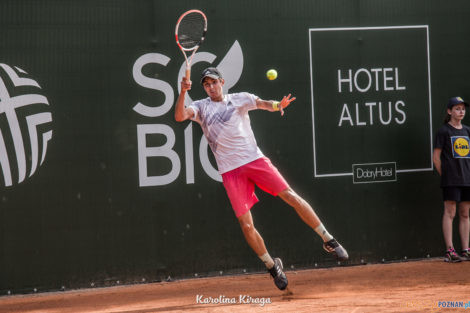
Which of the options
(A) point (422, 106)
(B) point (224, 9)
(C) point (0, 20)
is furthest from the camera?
(A) point (422, 106)

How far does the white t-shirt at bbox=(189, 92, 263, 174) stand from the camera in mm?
5492

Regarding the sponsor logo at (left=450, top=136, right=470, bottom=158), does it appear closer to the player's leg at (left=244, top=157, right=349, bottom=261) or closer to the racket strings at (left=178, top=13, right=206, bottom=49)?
the player's leg at (left=244, top=157, right=349, bottom=261)

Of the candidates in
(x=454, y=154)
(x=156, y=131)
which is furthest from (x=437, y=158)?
(x=156, y=131)

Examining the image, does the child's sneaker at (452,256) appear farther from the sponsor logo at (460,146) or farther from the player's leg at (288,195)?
the player's leg at (288,195)

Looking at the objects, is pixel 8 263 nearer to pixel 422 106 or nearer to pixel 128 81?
pixel 128 81

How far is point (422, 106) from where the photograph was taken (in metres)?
6.86

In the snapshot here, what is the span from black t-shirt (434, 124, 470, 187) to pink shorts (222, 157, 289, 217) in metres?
2.09

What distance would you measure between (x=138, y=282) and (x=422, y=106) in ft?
11.1

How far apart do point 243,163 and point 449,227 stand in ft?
8.36

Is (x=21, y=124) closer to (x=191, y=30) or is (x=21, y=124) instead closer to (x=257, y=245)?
(x=191, y=30)

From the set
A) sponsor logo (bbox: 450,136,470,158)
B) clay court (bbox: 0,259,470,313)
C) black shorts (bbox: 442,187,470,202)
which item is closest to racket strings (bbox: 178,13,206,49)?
clay court (bbox: 0,259,470,313)

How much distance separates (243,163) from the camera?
547cm

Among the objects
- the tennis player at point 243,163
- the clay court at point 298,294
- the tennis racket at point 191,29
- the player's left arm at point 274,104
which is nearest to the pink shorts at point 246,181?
the tennis player at point 243,163

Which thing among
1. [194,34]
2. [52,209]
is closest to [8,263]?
[52,209]
